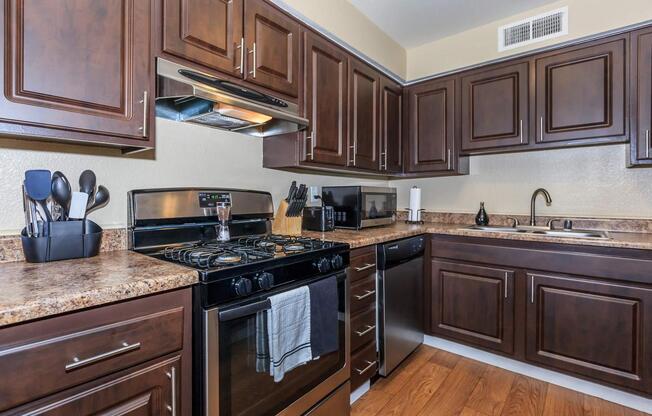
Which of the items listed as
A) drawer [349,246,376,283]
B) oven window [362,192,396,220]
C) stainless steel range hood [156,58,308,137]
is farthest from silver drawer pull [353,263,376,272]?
stainless steel range hood [156,58,308,137]

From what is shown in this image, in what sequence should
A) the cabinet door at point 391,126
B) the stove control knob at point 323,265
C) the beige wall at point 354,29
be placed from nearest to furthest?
the stove control knob at point 323,265, the beige wall at point 354,29, the cabinet door at point 391,126

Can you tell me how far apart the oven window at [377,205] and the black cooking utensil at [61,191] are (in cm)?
159

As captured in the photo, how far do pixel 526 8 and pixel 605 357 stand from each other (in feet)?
7.59

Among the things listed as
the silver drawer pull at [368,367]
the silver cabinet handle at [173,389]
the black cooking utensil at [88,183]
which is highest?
the black cooking utensil at [88,183]

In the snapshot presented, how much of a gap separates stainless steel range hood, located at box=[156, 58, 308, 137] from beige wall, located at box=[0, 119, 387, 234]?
0.27 ft

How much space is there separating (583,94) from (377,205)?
150cm

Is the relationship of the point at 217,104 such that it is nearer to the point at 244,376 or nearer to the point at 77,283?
the point at 77,283

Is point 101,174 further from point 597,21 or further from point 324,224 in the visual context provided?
point 597,21

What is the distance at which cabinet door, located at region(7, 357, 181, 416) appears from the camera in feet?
2.52

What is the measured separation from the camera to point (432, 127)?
2.72m

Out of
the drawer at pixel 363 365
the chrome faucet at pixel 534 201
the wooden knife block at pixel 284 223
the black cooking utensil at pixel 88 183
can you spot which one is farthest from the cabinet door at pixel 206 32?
the chrome faucet at pixel 534 201

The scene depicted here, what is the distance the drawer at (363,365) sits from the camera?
1.77 meters

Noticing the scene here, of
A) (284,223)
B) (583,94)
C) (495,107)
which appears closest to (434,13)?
(495,107)

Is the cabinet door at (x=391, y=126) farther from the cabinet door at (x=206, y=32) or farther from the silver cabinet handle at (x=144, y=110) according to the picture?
the silver cabinet handle at (x=144, y=110)
